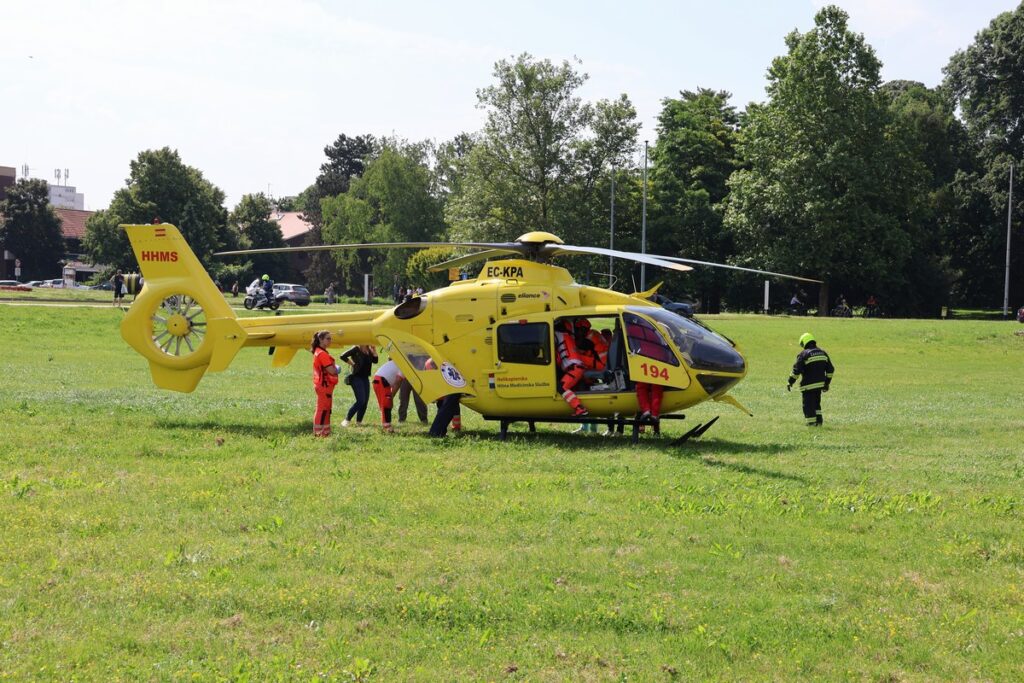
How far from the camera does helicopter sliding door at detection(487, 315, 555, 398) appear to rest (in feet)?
55.6

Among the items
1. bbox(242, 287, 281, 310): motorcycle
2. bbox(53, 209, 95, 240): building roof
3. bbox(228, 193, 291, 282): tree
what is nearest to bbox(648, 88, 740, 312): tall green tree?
bbox(242, 287, 281, 310): motorcycle

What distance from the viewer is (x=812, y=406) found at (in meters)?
20.0

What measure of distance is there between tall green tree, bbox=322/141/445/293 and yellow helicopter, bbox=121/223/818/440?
66341 millimetres

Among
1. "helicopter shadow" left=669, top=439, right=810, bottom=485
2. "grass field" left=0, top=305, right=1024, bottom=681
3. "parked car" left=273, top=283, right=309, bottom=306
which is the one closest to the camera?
"grass field" left=0, top=305, right=1024, bottom=681

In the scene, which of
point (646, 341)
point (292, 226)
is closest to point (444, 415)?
point (646, 341)

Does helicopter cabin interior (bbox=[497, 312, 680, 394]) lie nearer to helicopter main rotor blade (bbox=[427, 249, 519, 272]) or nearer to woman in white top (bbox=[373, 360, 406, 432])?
helicopter main rotor blade (bbox=[427, 249, 519, 272])

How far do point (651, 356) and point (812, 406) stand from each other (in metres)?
5.22

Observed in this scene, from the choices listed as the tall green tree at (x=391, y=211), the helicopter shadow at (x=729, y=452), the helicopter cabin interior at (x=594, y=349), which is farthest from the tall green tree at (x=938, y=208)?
the helicopter cabin interior at (x=594, y=349)

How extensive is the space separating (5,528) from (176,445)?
5.71 metres

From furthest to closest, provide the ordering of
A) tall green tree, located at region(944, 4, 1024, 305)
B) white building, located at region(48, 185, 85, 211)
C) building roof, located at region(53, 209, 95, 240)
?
white building, located at region(48, 185, 85, 211) → building roof, located at region(53, 209, 95, 240) → tall green tree, located at region(944, 4, 1024, 305)

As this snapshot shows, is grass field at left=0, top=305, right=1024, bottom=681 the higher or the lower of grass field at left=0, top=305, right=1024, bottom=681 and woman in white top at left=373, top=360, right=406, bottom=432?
the lower

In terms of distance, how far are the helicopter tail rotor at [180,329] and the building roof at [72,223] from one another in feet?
321

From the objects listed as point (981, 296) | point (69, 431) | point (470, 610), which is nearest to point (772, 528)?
point (470, 610)

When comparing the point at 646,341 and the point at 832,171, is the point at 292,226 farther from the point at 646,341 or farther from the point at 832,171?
the point at 646,341
